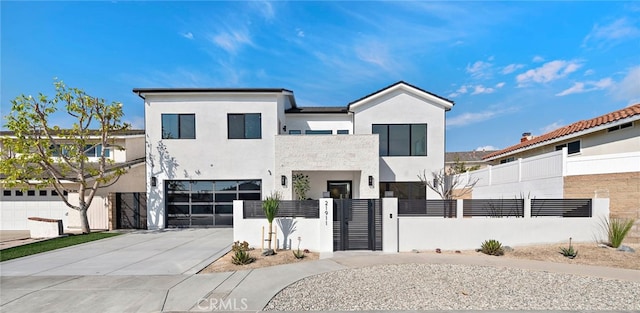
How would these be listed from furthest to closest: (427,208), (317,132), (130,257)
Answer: (317,132) < (427,208) < (130,257)

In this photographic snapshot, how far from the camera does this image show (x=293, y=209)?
10125 millimetres

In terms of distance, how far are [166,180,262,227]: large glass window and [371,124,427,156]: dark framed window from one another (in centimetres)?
710

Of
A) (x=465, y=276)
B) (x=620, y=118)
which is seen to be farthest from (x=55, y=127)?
(x=620, y=118)

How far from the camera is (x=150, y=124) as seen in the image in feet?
49.3

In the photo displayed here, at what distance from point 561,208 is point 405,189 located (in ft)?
23.4

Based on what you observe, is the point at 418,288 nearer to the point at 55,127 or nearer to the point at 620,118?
the point at 620,118

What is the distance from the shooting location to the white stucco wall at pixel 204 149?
15.0 metres

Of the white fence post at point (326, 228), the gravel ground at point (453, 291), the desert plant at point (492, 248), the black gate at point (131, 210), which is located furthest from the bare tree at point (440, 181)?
the black gate at point (131, 210)

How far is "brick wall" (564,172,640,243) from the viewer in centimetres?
934

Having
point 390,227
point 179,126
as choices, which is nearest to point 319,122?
point 179,126

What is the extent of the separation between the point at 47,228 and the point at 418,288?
51.0ft

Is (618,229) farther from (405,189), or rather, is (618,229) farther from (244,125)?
(244,125)

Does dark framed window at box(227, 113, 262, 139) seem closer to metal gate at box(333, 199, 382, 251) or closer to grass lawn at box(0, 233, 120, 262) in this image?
grass lawn at box(0, 233, 120, 262)

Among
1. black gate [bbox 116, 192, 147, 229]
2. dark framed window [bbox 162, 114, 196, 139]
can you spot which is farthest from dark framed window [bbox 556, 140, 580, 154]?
black gate [bbox 116, 192, 147, 229]
